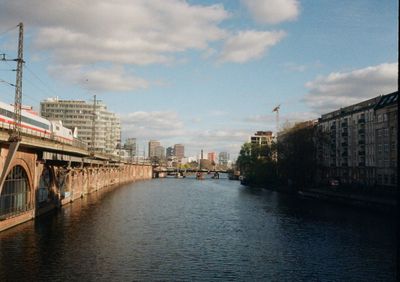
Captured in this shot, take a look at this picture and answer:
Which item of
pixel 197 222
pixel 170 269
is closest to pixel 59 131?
pixel 197 222

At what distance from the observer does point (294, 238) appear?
61.3 metres

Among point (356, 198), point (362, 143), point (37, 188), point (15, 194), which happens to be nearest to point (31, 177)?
point (37, 188)

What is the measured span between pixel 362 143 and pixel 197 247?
106 metres

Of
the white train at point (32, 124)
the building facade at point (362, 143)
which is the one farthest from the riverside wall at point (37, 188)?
the building facade at point (362, 143)

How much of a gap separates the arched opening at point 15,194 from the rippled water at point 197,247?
10.8ft

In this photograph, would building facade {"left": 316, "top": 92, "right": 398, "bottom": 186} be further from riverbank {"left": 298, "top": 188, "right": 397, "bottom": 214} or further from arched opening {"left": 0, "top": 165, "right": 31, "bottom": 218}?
arched opening {"left": 0, "top": 165, "right": 31, "bottom": 218}

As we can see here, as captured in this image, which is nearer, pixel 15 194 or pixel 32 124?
pixel 15 194

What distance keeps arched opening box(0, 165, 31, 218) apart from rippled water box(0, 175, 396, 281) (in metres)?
3.30

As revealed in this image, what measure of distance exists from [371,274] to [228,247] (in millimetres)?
18294

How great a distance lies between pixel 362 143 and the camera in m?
143

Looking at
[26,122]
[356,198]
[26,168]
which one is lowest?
[356,198]

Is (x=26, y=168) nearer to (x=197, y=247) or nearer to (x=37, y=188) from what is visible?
(x=37, y=188)

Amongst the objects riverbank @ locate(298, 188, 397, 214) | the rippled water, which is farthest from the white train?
riverbank @ locate(298, 188, 397, 214)

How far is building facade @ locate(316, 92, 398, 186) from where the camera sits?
117688 mm
